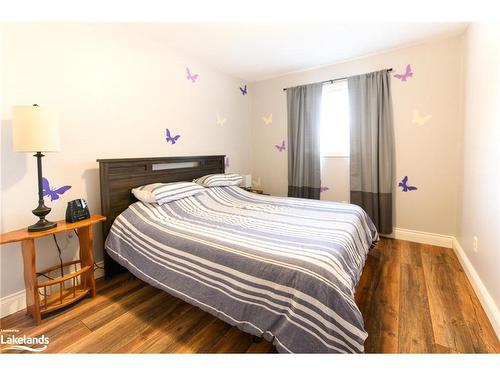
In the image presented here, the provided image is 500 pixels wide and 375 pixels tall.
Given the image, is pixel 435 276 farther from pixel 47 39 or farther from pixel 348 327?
pixel 47 39

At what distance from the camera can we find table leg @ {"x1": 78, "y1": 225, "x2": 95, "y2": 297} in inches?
72.9

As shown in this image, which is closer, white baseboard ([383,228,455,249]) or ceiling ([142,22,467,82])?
ceiling ([142,22,467,82])

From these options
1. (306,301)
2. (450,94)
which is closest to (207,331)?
(306,301)

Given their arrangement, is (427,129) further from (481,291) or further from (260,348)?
(260,348)

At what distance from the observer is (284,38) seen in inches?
98.5

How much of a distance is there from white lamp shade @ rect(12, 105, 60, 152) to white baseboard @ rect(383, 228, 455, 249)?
143 inches

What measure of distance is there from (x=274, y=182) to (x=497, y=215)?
8.93ft

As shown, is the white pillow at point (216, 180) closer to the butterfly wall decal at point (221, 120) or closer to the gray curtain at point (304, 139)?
the butterfly wall decal at point (221, 120)

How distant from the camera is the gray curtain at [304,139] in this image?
11.0 ft

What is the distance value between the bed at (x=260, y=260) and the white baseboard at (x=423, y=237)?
102 cm

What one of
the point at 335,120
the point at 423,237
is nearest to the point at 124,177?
the point at 335,120

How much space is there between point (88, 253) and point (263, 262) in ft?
4.88

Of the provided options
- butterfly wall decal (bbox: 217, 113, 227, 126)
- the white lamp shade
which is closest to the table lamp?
the white lamp shade

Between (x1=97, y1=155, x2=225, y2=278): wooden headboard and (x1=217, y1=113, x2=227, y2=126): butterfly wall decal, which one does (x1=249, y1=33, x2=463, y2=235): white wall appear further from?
(x1=97, y1=155, x2=225, y2=278): wooden headboard
